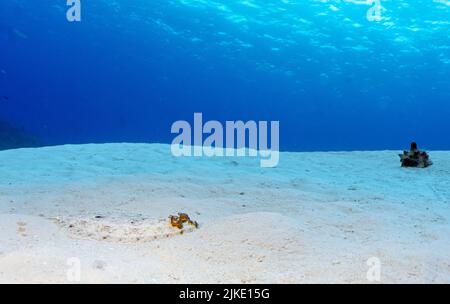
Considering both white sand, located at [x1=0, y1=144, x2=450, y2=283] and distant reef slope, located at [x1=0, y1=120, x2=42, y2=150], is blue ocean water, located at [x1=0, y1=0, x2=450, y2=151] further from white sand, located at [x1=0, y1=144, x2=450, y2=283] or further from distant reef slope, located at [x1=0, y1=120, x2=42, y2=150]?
white sand, located at [x1=0, y1=144, x2=450, y2=283]

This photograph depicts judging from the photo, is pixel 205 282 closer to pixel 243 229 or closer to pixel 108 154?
pixel 243 229

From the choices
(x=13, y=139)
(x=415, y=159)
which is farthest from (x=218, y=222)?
(x=13, y=139)

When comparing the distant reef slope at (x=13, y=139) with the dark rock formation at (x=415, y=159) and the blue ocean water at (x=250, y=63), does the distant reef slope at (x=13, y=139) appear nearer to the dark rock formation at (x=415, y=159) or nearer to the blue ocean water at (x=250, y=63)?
the blue ocean water at (x=250, y=63)

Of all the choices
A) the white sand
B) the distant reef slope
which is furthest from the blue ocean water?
the white sand

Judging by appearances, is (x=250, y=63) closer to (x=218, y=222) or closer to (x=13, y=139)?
(x=13, y=139)

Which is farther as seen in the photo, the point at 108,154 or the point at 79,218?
the point at 108,154

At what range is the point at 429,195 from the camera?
227 inches

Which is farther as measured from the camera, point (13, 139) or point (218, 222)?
point (13, 139)

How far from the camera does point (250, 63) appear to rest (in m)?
68.7

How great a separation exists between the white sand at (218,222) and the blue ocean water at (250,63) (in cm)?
3345

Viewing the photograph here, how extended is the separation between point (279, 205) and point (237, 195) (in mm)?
760

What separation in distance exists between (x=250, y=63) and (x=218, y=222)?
66.5 meters
